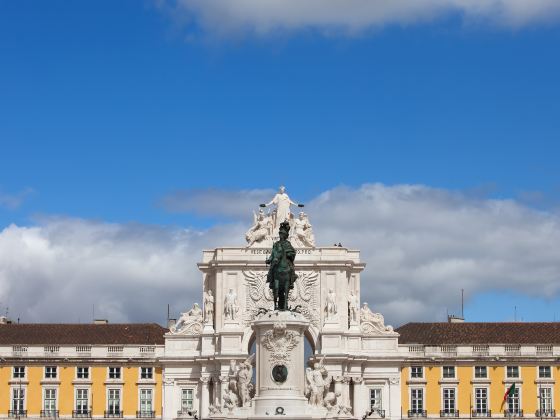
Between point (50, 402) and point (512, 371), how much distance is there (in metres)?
32.5

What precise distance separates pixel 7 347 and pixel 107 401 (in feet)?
26.2

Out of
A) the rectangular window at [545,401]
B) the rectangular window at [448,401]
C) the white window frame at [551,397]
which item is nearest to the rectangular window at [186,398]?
the rectangular window at [448,401]

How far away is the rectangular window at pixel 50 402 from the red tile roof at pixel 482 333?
25.1 metres

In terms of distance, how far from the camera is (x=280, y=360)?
54.0 metres

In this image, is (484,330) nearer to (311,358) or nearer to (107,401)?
(311,358)

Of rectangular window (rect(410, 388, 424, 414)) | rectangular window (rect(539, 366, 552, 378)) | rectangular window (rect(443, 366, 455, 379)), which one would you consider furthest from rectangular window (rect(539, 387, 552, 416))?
rectangular window (rect(410, 388, 424, 414))

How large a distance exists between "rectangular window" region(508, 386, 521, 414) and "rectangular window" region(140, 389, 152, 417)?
82.6 ft

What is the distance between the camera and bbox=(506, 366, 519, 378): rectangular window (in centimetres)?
10338

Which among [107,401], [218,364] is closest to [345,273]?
[218,364]

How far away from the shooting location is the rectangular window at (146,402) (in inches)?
4094

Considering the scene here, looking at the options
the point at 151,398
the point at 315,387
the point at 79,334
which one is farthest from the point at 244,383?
the point at 79,334

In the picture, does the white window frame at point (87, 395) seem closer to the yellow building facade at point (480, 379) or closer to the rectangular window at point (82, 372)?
the rectangular window at point (82, 372)

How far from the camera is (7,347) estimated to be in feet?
342

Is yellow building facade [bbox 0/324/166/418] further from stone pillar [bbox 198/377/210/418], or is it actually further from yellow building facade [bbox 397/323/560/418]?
yellow building facade [bbox 397/323/560/418]
